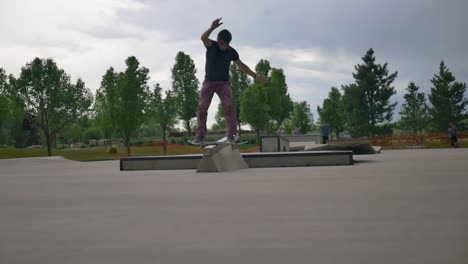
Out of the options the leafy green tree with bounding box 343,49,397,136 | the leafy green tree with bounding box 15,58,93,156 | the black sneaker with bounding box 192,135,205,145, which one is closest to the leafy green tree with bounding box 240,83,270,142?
the leafy green tree with bounding box 343,49,397,136

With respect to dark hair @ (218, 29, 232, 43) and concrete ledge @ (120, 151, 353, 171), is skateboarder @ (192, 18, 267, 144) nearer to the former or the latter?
dark hair @ (218, 29, 232, 43)

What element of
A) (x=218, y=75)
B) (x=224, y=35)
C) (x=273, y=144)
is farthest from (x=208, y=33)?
(x=273, y=144)

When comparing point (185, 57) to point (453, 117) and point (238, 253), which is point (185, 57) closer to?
point (453, 117)

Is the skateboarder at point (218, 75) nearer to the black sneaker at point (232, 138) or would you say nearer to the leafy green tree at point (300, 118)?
the black sneaker at point (232, 138)

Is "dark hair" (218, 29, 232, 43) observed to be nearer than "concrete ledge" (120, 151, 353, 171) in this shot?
Yes

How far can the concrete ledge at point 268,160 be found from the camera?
14273mm

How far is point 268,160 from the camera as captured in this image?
14.8 m

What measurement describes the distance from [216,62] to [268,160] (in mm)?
3931

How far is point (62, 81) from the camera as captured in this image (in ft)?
159

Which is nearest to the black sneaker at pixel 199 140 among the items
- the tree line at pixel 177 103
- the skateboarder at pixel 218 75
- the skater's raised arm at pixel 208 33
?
the skateboarder at pixel 218 75

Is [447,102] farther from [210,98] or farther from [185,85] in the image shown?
[210,98]

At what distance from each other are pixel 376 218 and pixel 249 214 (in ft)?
4.32

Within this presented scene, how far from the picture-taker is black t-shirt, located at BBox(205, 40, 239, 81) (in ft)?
41.7

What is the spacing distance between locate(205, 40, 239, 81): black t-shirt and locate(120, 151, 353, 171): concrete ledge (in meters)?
3.34
